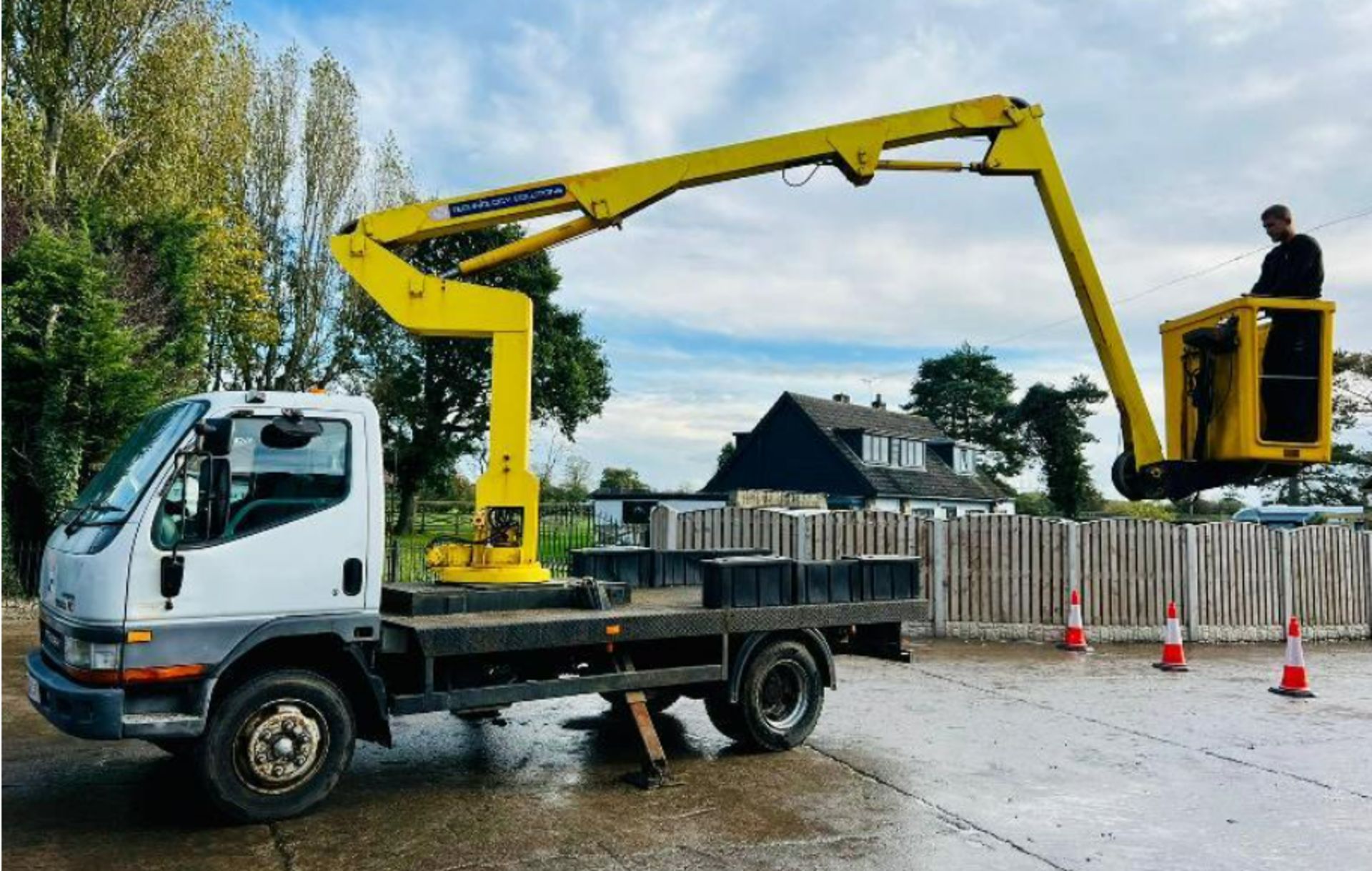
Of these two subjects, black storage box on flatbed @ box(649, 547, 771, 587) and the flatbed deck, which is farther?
black storage box on flatbed @ box(649, 547, 771, 587)

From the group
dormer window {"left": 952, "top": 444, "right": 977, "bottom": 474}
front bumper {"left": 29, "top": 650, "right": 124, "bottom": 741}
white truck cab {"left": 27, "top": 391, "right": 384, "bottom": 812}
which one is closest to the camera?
front bumper {"left": 29, "top": 650, "right": 124, "bottom": 741}

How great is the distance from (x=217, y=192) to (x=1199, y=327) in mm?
25827

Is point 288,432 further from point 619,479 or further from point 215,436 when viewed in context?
point 619,479

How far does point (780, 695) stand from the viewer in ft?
27.4

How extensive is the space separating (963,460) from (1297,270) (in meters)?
43.2

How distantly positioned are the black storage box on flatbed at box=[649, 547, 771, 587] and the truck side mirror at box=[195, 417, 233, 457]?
15.3 ft

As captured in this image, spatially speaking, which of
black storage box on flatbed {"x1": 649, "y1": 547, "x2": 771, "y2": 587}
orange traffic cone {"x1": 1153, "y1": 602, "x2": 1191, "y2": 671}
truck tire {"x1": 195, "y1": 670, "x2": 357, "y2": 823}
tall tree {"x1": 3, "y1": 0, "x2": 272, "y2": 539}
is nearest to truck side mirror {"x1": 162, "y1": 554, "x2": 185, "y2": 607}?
truck tire {"x1": 195, "y1": 670, "x2": 357, "y2": 823}

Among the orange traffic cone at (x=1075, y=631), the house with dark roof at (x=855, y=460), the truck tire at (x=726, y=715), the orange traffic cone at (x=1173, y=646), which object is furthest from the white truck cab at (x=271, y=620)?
the house with dark roof at (x=855, y=460)

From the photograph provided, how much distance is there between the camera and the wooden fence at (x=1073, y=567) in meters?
15.1

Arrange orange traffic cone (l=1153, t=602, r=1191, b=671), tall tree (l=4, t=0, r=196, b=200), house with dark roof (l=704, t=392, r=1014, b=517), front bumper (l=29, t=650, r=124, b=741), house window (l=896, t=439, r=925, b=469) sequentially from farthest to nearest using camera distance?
house window (l=896, t=439, r=925, b=469)
house with dark roof (l=704, t=392, r=1014, b=517)
tall tree (l=4, t=0, r=196, b=200)
orange traffic cone (l=1153, t=602, r=1191, b=671)
front bumper (l=29, t=650, r=124, b=741)

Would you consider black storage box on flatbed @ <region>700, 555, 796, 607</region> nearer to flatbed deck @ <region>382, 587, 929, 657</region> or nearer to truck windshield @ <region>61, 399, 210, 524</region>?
flatbed deck @ <region>382, 587, 929, 657</region>

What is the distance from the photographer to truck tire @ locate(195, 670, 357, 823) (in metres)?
5.92

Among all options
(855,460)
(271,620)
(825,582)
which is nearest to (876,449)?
(855,460)

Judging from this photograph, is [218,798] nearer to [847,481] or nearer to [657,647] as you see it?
[657,647]
